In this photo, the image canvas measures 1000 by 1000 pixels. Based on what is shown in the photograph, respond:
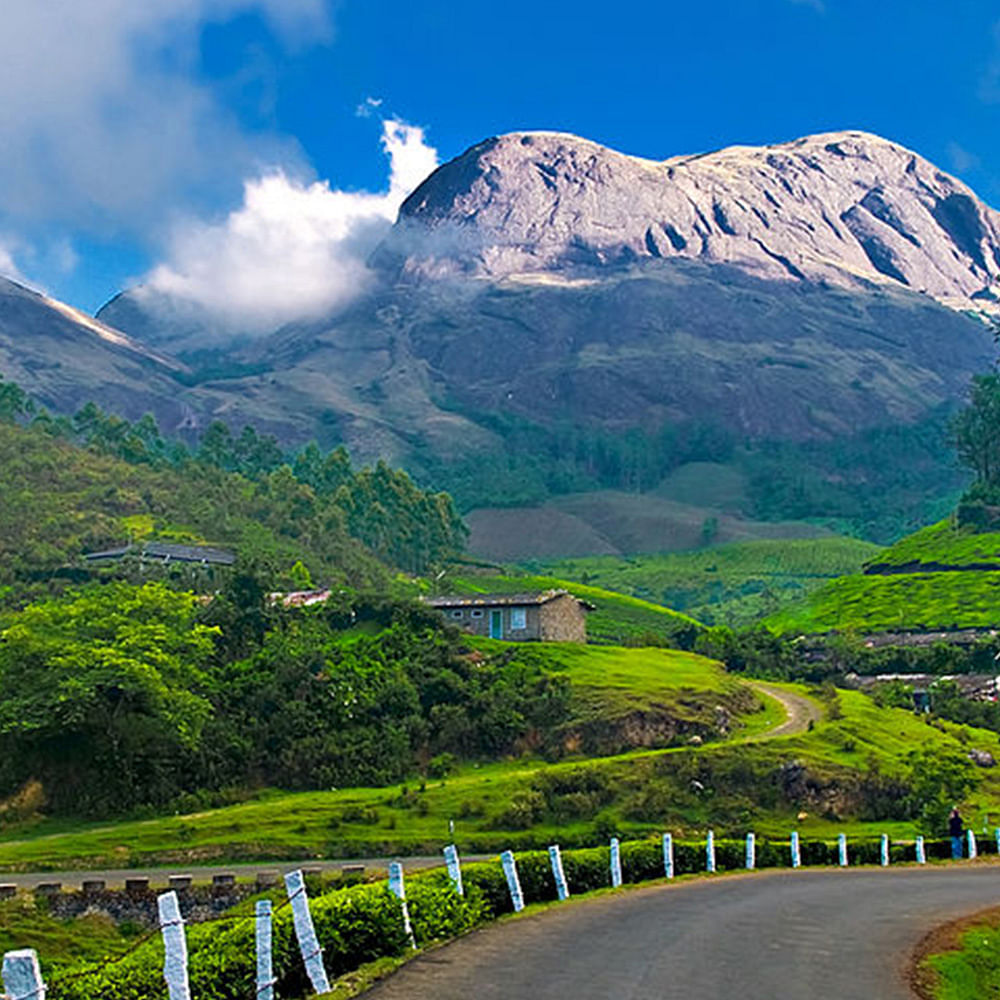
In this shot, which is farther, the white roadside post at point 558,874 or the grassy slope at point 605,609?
the grassy slope at point 605,609

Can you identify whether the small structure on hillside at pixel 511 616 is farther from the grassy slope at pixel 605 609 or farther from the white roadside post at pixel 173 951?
the white roadside post at pixel 173 951

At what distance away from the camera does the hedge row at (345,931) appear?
15.4 meters

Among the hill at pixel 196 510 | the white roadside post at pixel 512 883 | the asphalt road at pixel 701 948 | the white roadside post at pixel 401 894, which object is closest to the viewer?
the asphalt road at pixel 701 948

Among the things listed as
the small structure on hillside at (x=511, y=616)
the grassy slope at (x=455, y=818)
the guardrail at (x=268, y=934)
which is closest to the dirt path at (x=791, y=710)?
the grassy slope at (x=455, y=818)

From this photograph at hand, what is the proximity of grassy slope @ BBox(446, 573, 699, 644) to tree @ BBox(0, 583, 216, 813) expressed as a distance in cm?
6591

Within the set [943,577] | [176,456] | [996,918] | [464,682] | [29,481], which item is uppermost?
[176,456]

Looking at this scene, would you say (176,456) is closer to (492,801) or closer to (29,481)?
(29,481)

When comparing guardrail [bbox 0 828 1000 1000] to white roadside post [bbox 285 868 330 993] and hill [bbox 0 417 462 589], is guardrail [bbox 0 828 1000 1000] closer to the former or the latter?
white roadside post [bbox 285 868 330 993]

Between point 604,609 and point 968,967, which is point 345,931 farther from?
point 604,609

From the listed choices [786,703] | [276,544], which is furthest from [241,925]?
[276,544]

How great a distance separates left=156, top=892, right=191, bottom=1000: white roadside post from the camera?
14.9 metres

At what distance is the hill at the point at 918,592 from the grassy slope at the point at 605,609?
13060 mm

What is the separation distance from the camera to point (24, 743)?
69.2 metres

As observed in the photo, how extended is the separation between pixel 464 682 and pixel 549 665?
25.8 feet
